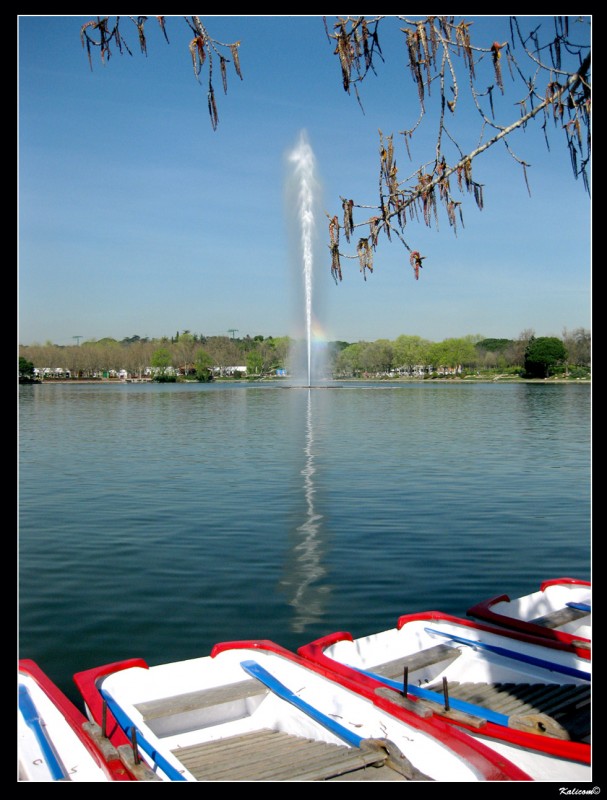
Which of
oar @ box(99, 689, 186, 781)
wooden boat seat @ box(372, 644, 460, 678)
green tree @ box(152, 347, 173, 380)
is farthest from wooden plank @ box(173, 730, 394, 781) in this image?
green tree @ box(152, 347, 173, 380)

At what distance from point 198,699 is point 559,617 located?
15.4 ft

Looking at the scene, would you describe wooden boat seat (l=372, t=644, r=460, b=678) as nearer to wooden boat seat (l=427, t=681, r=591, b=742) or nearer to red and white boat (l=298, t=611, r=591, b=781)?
red and white boat (l=298, t=611, r=591, b=781)

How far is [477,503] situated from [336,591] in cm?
826

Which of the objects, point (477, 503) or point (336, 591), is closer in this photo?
point (336, 591)

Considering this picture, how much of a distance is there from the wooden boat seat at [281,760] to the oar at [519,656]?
98.5 inches

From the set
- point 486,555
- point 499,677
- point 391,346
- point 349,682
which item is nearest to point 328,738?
point 349,682

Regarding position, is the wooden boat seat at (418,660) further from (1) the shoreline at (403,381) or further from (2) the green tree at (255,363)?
(2) the green tree at (255,363)

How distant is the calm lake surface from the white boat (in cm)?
160

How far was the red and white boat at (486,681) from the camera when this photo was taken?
5.89 metres

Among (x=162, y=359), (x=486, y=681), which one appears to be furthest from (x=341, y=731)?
(x=162, y=359)

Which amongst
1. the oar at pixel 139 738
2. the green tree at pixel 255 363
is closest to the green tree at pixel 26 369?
the green tree at pixel 255 363
